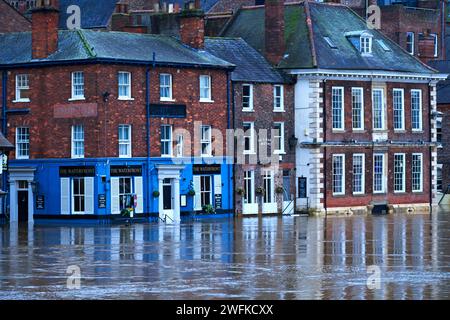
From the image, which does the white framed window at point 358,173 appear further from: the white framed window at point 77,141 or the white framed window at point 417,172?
the white framed window at point 77,141

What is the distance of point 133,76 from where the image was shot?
76.3 meters

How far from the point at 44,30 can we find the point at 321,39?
671 inches

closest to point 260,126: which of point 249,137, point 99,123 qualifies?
point 249,137

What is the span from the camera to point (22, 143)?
Result: 3051 inches

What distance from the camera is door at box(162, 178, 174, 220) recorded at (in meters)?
77.6

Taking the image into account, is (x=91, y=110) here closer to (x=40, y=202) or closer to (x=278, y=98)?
(x=40, y=202)

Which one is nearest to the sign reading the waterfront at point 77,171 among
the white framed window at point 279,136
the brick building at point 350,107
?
the white framed window at point 279,136

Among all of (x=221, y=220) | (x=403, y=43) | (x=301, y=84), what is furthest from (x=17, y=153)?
(x=403, y=43)

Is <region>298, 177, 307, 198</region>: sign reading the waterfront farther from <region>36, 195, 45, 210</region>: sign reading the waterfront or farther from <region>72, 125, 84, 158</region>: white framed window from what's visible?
<region>36, 195, 45, 210</region>: sign reading the waterfront

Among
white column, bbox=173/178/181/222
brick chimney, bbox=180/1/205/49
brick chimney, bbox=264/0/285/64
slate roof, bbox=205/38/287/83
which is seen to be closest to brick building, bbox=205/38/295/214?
slate roof, bbox=205/38/287/83

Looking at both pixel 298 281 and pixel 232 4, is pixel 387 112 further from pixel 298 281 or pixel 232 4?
pixel 298 281

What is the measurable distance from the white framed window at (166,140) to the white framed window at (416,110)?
1766 cm

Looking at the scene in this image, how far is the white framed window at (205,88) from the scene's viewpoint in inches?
3147
